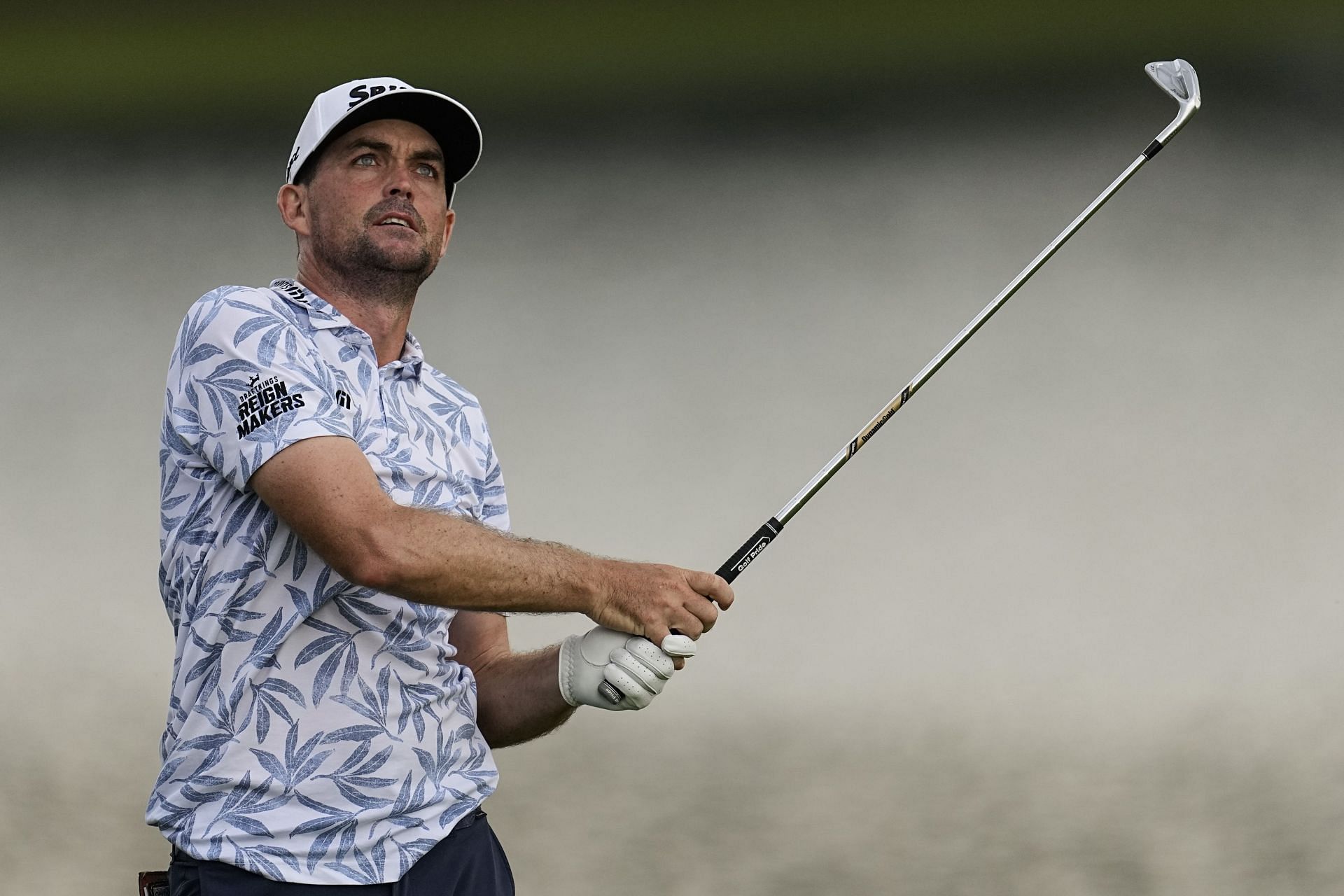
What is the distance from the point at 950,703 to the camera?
326 cm

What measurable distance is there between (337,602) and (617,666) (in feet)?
1.03

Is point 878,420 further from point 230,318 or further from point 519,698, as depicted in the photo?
point 230,318

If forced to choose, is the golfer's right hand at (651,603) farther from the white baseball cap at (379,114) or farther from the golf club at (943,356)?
the white baseball cap at (379,114)

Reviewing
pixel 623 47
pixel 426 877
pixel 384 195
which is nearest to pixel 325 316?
pixel 384 195

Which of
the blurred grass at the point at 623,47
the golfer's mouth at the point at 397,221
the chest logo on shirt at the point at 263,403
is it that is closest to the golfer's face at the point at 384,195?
the golfer's mouth at the point at 397,221

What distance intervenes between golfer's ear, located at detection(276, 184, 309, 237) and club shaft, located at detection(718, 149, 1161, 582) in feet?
2.16

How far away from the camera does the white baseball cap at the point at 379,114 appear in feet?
5.81

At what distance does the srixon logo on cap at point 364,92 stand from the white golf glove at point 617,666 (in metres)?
0.69

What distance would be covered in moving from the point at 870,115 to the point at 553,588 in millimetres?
2020

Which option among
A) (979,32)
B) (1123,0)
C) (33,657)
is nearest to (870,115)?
(979,32)

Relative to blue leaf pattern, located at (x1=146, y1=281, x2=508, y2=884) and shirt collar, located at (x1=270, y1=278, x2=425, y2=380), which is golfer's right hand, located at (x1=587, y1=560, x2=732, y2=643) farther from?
shirt collar, located at (x1=270, y1=278, x2=425, y2=380)

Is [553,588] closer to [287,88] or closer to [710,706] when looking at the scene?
[710,706]

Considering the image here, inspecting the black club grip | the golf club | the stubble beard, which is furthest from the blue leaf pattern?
the black club grip

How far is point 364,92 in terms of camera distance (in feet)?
5.83
